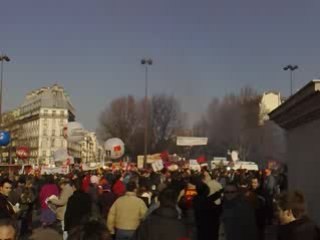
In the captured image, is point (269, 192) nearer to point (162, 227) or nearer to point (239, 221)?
point (239, 221)

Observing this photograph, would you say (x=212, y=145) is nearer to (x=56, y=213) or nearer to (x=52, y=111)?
(x=56, y=213)

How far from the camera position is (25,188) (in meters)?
17.1

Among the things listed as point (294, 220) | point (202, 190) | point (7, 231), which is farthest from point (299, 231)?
point (202, 190)

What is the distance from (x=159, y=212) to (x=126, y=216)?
320cm

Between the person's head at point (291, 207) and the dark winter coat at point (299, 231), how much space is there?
8 cm

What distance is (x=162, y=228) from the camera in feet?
22.8

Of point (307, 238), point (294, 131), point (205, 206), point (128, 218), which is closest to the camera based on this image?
point (307, 238)

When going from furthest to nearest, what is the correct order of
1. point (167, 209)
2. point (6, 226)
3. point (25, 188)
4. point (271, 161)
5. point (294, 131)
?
point (271, 161) < point (25, 188) < point (294, 131) < point (167, 209) < point (6, 226)

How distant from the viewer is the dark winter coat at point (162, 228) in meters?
6.91

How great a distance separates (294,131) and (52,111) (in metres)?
187

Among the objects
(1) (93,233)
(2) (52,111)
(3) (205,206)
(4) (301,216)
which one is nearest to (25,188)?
(3) (205,206)

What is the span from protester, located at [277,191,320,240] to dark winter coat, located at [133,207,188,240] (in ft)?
4.58

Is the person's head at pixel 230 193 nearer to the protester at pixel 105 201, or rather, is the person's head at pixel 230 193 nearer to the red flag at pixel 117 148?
the protester at pixel 105 201

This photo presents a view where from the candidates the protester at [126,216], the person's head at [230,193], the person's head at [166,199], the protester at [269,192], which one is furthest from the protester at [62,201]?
the person's head at [166,199]
